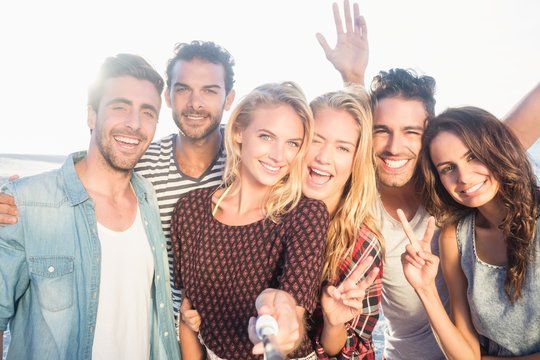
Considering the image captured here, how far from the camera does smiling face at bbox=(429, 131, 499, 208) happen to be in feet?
8.43

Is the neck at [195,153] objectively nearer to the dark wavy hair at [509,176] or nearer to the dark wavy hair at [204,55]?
the dark wavy hair at [204,55]

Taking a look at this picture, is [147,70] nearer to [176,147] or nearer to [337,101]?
[176,147]

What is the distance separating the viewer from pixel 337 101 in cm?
281

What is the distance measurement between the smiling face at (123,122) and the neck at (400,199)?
199cm

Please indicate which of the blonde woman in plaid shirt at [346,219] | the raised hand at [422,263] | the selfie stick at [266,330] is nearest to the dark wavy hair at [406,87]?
the blonde woman in plaid shirt at [346,219]

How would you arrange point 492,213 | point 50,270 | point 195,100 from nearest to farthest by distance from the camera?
1. point 50,270
2. point 492,213
3. point 195,100

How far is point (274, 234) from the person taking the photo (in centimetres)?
228

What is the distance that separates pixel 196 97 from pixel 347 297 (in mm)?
2289

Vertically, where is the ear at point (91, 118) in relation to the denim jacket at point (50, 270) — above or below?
above

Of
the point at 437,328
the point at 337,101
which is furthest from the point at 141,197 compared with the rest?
the point at 437,328

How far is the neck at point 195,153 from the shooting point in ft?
10.8

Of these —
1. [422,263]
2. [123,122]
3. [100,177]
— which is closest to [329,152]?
[422,263]

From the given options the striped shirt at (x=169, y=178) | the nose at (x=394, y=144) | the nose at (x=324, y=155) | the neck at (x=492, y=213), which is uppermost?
the nose at (x=394, y=144)

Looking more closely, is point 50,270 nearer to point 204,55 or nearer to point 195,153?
point 195,153
